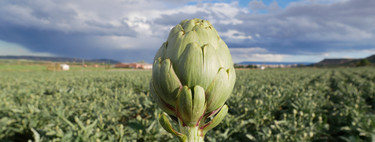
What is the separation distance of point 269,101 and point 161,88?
3.26 m

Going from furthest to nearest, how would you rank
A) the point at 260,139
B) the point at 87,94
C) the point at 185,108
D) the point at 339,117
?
the point at 87,94 < the point at 339,117 < the point at 260,139 < the point at 185,108

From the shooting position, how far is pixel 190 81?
50 cm

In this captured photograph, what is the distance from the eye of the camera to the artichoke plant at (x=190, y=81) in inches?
19.4

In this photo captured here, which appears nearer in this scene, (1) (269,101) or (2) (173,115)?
(2) (173,115)

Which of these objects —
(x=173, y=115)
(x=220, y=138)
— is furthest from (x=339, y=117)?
(x=173, y=115)

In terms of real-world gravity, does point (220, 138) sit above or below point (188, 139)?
below

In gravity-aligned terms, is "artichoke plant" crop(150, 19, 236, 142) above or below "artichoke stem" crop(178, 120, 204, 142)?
above

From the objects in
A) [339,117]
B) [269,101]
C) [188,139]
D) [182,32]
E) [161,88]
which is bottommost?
[339,117]

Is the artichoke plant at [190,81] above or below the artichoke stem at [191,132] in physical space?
above

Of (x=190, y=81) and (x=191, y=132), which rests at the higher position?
(x=190, y=81)

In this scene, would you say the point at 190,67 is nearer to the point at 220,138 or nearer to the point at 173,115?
the point at 173,115

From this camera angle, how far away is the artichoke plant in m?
0.49

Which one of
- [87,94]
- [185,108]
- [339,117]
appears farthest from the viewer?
[87,94]

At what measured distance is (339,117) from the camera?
10.7ft
